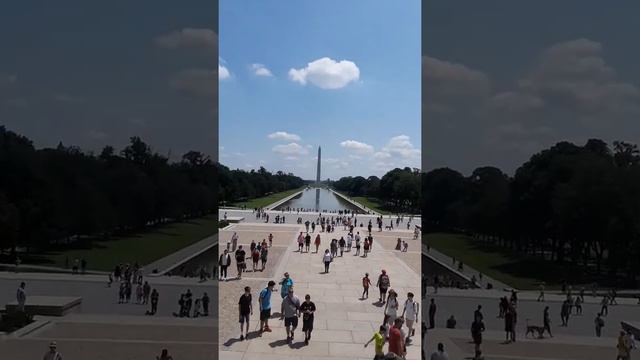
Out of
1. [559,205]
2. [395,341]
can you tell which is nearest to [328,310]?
[395,341]

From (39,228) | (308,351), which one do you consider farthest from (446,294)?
(39,228)

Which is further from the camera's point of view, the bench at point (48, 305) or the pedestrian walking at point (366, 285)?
the pedestrian walking at point (366, 285)

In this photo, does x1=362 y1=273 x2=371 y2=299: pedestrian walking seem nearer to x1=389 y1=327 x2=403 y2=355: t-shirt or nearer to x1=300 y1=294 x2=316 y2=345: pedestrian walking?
x1=300 y1=294 x2=316 y2=345: pedestrian walking

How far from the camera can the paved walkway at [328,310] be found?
11.5 m

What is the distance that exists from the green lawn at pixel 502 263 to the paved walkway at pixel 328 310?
2.30m

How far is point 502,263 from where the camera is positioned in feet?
38.2

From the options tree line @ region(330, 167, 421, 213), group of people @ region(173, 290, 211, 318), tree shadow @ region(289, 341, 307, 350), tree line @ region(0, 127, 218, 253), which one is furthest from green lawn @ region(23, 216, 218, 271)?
tree line @ region(330, 167, 421, 213)

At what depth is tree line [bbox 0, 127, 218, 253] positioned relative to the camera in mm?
11633

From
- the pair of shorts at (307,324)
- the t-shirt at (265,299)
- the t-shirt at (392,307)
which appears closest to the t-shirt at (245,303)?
the t-shirt at (265,299)

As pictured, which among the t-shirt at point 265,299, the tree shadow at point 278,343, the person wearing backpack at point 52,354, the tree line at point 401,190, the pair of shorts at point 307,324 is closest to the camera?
the person wearing backpack at point 52,354

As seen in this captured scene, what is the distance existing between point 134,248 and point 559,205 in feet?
29.1

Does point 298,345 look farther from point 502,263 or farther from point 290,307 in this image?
point 502,263

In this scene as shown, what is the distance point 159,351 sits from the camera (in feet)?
35.2

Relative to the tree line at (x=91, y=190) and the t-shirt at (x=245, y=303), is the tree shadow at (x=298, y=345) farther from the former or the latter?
the tree line at (x=91, y=190)
